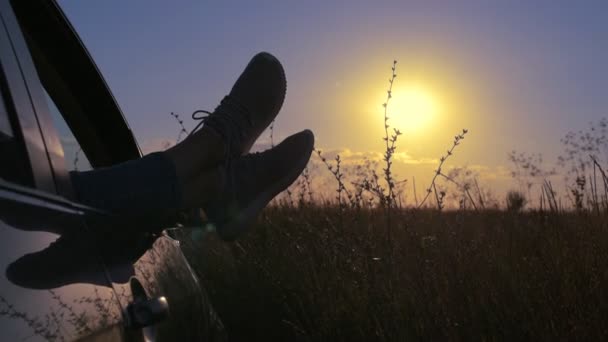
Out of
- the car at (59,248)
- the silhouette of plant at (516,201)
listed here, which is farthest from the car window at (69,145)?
the silhouette of plant at (516,201)

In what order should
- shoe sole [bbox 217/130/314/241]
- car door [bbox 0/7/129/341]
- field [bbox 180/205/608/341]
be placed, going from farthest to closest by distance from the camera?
1. field [bbox 180/205/608/341]
2. shoe sole [bbox 217/130/314/241]
3. car door [bbox 0/7/129/341]

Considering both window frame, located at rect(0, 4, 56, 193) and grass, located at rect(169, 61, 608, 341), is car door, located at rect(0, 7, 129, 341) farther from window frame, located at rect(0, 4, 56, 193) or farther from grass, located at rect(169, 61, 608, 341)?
grass, located at rect(169, 61, 608, 341)

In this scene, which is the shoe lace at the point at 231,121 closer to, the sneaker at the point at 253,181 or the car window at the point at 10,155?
the sneaker at the point at 253,181

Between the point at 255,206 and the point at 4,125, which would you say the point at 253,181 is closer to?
the point at 255,206

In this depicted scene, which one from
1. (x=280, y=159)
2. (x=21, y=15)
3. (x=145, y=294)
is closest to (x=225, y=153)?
(x=280, y=159)

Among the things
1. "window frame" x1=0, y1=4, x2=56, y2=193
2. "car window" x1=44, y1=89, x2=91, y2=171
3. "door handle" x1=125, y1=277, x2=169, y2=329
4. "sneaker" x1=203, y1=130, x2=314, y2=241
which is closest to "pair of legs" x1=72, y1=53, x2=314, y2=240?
"sneaker" x1=203, y1=130, x2=314, y2=241

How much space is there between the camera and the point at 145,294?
1.41 metres

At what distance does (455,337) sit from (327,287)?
2.58 feet

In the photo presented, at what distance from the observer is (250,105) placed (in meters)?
2.42

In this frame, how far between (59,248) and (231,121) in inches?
43.7

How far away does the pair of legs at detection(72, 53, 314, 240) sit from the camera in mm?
1616

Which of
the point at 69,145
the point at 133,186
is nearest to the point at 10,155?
the point at 133,186

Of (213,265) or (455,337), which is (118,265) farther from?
(213,265)

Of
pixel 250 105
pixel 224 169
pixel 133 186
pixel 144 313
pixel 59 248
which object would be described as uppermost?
pixel 250 105
